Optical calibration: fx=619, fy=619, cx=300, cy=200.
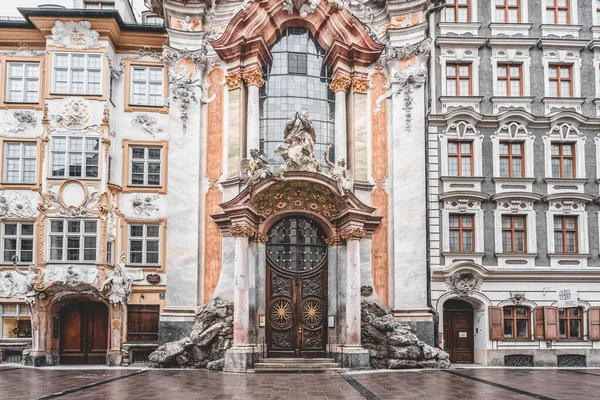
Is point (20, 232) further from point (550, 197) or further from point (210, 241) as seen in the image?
point (550, 197)

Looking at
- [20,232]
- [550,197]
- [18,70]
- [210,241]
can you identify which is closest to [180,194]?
[210,241]

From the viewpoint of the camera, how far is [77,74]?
25.3 metres

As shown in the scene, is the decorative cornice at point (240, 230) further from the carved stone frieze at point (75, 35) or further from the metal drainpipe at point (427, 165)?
the carved stone frieze at point (75, 35)

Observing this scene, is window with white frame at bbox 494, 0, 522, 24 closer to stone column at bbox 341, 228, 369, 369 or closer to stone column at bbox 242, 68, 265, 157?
stone column at bbox 242, 68, 265, 157

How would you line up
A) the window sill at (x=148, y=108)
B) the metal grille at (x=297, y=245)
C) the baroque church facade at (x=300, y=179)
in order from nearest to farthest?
the baroque church facade at (x=300, y=179) < the metal grille at (x=297, y=245) < the window sill at (x=148, y=108)

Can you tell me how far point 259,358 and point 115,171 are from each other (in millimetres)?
9699

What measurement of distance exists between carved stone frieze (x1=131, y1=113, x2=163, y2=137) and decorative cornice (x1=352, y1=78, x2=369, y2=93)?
27.5 ft

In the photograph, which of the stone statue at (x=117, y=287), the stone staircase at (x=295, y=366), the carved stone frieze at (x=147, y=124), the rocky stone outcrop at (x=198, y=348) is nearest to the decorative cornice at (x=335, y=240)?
the stone staircase at (x=295, y=366)

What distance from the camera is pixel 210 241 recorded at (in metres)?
25.1

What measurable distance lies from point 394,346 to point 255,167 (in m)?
8.67

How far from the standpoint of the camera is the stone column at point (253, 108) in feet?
82.9

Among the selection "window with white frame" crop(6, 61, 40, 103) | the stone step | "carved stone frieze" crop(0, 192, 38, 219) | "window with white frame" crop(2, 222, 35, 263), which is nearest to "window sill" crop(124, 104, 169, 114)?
"window with white frame" crop(6, 61, 40, 103)

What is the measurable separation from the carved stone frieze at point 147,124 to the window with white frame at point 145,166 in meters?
0.68

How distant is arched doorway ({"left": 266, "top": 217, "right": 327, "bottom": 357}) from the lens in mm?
24375
